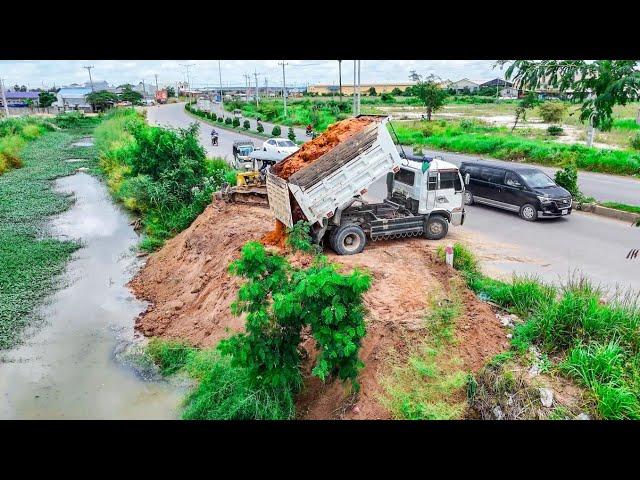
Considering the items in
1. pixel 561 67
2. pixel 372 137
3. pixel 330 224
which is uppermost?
pixel 561 67

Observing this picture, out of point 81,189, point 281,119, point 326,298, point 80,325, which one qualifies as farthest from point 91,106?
point 326,298

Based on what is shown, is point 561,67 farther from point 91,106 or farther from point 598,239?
point 91,106

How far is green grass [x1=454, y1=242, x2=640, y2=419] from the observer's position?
235 inches

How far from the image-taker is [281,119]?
51438mm

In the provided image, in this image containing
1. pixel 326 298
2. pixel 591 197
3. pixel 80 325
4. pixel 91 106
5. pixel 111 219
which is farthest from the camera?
pixel 91 106

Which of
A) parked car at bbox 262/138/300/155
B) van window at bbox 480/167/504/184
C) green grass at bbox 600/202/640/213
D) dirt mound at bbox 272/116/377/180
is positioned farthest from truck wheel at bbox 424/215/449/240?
parked car at bbox 262/138/300/155

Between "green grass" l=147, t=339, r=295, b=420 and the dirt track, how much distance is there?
0.48 m

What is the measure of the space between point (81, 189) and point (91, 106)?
2542 inches

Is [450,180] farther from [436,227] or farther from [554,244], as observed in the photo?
[554,244]

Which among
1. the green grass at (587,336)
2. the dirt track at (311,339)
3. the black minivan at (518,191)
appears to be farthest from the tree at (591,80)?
the black minivan at (518,191)

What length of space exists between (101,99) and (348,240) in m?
76.9

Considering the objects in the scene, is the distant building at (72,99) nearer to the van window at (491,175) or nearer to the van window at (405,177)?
the van window at (491,175)

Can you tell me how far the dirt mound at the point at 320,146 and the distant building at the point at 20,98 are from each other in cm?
8596

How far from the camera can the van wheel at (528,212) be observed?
14.6 metres
